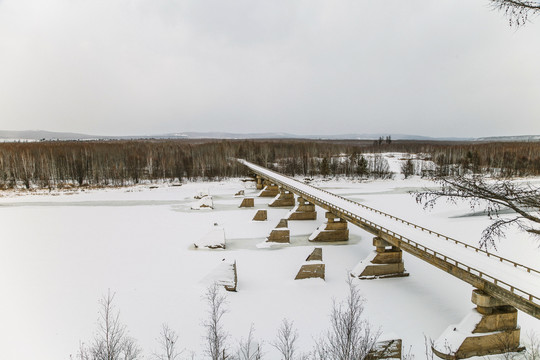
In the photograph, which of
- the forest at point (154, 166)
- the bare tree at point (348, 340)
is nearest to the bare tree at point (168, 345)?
the bare tree at point (348, 340)

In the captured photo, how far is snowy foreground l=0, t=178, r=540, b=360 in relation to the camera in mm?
17547

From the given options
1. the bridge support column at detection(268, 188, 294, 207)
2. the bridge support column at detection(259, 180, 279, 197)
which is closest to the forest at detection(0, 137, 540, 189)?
the bridge support column at detection(259, 180, 279, 197)

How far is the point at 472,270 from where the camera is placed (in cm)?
1686

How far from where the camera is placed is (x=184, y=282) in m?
23.3

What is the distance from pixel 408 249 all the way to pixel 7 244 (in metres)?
37.1

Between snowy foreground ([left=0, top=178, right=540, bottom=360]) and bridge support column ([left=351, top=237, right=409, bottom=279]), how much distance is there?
0.60 metres

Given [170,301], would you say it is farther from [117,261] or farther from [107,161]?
[107,161]

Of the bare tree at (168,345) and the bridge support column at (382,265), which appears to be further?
the bridge support column at (382,265)

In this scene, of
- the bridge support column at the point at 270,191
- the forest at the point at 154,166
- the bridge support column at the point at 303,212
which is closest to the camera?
the bridge support column at the point at 303,212

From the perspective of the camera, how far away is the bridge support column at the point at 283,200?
170 feet

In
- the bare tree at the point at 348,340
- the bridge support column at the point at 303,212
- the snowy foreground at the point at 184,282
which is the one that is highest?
the bare tree at the point at 348,340

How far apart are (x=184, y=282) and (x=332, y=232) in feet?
51.0

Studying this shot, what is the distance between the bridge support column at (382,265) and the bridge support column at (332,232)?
8340mm

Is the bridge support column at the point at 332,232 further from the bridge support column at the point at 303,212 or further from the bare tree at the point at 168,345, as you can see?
the bare tree at the point at 168,345
